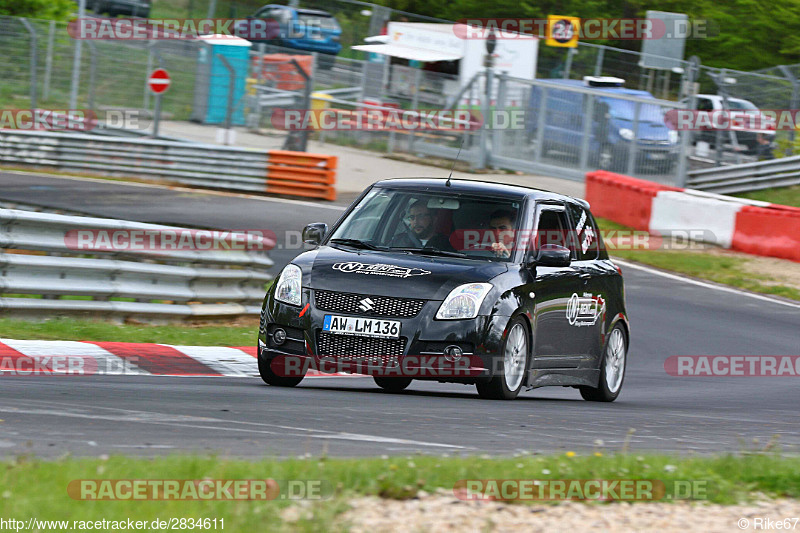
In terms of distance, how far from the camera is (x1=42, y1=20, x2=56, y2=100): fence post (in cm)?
2935

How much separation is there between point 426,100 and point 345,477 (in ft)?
92.0

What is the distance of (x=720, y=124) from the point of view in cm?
2697

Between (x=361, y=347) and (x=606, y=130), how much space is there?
2107 centimetres

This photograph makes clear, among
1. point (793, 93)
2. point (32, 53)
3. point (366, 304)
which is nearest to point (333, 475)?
point (366, 304)

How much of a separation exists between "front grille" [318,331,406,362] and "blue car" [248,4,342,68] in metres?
33.8

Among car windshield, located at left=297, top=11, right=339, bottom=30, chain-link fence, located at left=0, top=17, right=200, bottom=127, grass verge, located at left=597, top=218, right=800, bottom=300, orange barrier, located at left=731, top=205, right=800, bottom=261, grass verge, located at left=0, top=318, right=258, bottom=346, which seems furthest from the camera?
car windshield, located at left=297, top=11, right=339, bottom=30

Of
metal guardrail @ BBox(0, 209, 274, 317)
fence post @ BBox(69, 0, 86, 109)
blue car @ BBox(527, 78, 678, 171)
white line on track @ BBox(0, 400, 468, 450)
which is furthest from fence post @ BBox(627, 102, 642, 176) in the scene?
white line on track @ BBox(0, 400, 468, 450)

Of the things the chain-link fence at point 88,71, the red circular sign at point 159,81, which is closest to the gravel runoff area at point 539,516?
the red circular sign at point 159,81

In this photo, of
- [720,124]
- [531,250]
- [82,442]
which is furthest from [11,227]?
[720,124]

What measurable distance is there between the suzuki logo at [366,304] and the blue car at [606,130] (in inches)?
791

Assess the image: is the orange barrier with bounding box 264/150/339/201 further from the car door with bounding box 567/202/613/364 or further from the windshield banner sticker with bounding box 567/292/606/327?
the windshield banner sticker with bounding box 567/292/606/327

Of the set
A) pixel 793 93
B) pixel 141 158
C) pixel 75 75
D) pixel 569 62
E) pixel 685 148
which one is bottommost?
pixel 141 158

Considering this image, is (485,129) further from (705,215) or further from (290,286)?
(290,286)

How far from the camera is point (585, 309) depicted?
10.3 m
